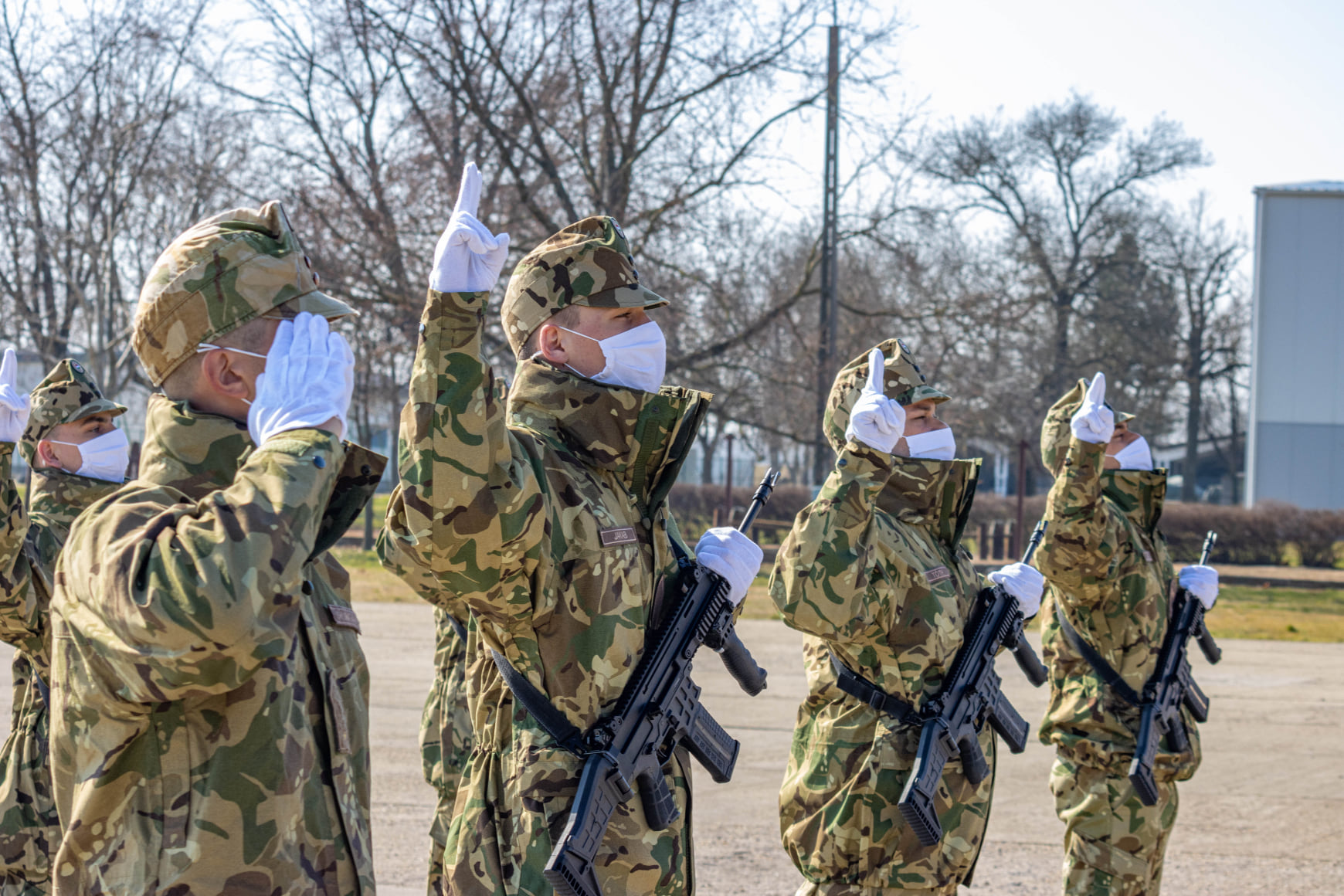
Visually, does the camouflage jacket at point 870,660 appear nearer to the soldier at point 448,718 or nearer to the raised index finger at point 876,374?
the raised index finger at point 876,374

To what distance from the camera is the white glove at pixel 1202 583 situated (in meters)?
6.47

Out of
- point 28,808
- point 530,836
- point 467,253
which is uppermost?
point 467,253

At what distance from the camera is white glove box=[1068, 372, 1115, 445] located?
5.67 metres

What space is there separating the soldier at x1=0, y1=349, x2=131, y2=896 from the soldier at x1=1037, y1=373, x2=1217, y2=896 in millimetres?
4013

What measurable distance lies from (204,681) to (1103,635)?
4897mm

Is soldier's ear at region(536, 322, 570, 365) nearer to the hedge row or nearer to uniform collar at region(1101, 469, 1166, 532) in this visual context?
uniform collar at region(1101, 469, 1166, 532)

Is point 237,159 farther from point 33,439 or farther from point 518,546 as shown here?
point 518,546

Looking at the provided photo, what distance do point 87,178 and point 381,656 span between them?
10126 mm

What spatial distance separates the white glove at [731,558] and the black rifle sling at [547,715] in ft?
1.99

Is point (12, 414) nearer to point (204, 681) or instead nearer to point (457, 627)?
point (457, 627)

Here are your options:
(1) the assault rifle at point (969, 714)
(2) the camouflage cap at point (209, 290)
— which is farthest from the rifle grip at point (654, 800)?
(1) the assault rifle at point (969, 714)

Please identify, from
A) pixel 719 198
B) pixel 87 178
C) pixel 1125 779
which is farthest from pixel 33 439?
pixel 87 178

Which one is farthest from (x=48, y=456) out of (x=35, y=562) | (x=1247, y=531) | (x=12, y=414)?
(x=1247, y=531)

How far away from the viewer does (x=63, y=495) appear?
16.5 ft
